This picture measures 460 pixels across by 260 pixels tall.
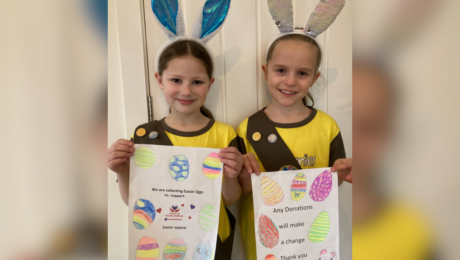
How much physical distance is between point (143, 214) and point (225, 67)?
66 centimetres

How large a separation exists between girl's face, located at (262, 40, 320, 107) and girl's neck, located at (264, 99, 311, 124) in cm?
4

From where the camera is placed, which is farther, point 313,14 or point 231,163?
point 313,14

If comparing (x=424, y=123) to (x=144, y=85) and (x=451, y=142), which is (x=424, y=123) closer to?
(x=451, y=142)

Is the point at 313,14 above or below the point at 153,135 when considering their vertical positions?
above

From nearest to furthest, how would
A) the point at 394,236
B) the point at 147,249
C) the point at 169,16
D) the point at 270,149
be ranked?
the point at 394,236, the point at 147,249, the point at 169,16, the point at 270,149

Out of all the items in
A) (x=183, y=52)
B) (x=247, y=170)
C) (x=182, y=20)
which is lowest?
(x=247, y=170)

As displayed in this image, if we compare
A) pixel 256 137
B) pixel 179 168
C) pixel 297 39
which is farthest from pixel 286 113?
pixel 179 168

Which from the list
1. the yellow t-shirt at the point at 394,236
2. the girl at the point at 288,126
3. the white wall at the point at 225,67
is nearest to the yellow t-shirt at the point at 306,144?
the girl at the point at 288,126

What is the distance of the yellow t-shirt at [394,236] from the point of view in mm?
216

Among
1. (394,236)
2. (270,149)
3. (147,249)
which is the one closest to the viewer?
(394,236)

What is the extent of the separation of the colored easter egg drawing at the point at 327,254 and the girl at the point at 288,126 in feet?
0.88

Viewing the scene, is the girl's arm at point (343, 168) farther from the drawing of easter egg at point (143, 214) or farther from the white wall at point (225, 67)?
the drawing of easter egg at point (143, 214)

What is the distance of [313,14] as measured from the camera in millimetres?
980

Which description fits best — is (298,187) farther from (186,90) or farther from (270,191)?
(186,90)
